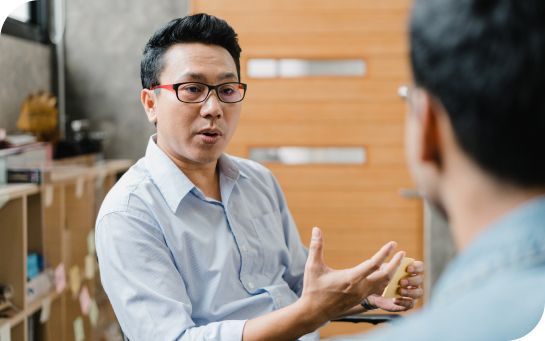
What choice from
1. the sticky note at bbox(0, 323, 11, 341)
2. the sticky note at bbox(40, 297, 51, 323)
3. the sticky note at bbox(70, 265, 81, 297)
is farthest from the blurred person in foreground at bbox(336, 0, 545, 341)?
the sticky note at bbox(70, 265, 81, 297)

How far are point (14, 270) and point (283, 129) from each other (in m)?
1.51

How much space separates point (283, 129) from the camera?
3.26m

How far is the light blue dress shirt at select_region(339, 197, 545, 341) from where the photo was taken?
0.52m

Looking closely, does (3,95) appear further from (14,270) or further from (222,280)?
(222,280)

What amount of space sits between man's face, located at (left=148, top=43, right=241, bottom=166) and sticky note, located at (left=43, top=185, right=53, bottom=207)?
105cm

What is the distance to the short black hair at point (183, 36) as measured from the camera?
1534 millimetres

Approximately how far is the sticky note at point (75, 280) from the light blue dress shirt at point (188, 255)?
129 cm

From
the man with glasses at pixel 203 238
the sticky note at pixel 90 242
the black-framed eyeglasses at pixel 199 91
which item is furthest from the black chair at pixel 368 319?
the sticky note at pixel 90 242

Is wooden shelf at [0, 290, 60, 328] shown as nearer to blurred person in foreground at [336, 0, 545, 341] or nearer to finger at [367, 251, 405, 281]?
finger at [367, 251, 405, 281]

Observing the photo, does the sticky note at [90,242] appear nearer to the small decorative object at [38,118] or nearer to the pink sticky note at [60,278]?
the pink sticky note at [60,278]

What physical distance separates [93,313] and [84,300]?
0.42 feet

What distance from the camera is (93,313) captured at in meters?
2.91

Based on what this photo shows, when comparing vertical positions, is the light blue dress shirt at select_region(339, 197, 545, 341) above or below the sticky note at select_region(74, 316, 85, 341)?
above

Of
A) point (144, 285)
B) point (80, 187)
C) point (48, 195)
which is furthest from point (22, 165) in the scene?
point (144, 285)
